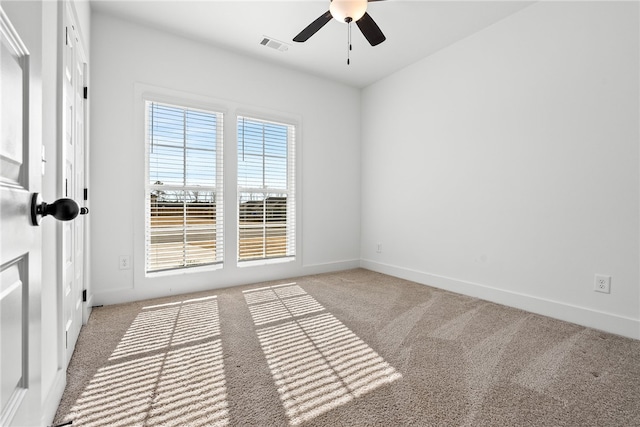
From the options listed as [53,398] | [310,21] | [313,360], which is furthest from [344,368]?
[310,21]

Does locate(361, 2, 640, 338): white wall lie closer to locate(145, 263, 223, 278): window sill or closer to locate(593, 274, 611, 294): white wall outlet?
locate(593, 274, 611, 294): white wall outlet

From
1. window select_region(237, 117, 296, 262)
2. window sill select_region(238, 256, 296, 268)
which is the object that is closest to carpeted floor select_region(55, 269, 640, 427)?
window sill select_region(238, 256, 296, 268)

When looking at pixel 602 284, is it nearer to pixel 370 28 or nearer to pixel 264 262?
pixel 370 28

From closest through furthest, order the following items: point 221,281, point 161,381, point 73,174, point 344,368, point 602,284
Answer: point 161,381
point 344,368
point 73,174
point 602,284
point 221,281

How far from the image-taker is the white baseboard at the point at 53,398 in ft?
4.16

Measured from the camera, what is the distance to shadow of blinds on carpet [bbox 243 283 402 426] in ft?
5.09

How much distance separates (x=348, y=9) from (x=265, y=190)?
2.25m

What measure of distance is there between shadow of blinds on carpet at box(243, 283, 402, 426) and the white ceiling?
2.74m

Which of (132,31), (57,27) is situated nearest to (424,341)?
(57,27)

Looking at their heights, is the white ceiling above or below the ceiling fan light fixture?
above

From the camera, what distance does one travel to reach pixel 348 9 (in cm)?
225

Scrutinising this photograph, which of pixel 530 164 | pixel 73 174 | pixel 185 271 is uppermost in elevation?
pixel 530 164

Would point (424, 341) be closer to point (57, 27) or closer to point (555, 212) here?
point (555, 212)

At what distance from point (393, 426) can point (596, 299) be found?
2.20 meters
